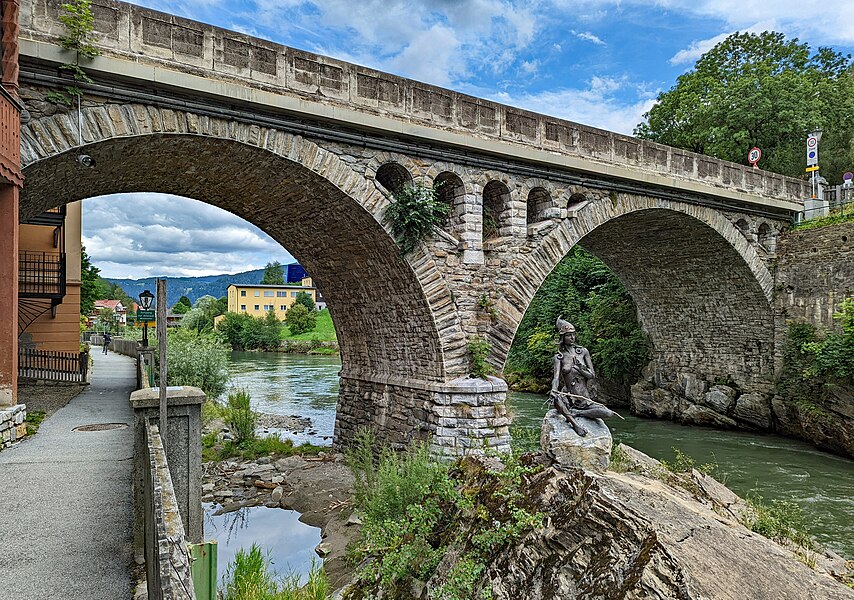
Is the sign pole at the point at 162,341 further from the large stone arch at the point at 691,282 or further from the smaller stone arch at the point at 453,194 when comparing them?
the large stone arch at the point at 691,282

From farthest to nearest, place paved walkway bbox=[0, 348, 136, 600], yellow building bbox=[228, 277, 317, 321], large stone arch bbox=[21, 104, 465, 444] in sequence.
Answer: yellow building bbox=[228, 277, 317, 321], large stone arch bbox=[21, 104, 465, 444], paved walkway bbox=[0, 348, 136, 600]

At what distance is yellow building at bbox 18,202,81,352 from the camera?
15.8 metres

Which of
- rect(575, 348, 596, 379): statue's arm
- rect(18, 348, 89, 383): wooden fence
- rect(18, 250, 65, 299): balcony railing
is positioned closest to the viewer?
rect(575, 348, 596, 379): statue's arm

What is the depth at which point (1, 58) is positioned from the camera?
23.1 ft

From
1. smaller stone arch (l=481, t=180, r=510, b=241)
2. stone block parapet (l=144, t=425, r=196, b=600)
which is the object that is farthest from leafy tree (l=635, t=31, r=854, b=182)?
stone block parapet (l=144, t=425, r=196, b=600)

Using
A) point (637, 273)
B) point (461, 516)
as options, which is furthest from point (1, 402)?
point (637, 273)

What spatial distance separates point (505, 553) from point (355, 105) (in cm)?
749

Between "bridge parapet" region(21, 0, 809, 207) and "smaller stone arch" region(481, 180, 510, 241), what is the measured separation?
0.73 metres

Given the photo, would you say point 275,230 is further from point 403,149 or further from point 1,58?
point 1,58

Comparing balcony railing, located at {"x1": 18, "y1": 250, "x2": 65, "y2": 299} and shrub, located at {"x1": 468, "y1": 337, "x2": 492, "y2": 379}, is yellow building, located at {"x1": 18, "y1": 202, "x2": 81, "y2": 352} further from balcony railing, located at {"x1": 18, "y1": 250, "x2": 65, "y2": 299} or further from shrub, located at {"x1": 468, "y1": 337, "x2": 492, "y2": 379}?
shrub, located at {"x1": 468, "y1": 337, "x2": 492, "y2": 379}

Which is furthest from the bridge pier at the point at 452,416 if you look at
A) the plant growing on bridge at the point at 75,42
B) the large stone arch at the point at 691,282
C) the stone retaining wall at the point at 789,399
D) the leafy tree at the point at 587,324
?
the leafy tree at the point at 587,324

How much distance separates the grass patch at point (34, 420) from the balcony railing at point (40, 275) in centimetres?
587

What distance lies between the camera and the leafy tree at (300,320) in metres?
65.2

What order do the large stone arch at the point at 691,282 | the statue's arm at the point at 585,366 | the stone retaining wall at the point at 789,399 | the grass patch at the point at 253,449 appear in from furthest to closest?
1. the large stone arch at the point at 691,282
2. the stone retaining wall at the point at 789,399
3. the grass patch at the point at 253,449
4. the statue's arm at the point at 585,366
